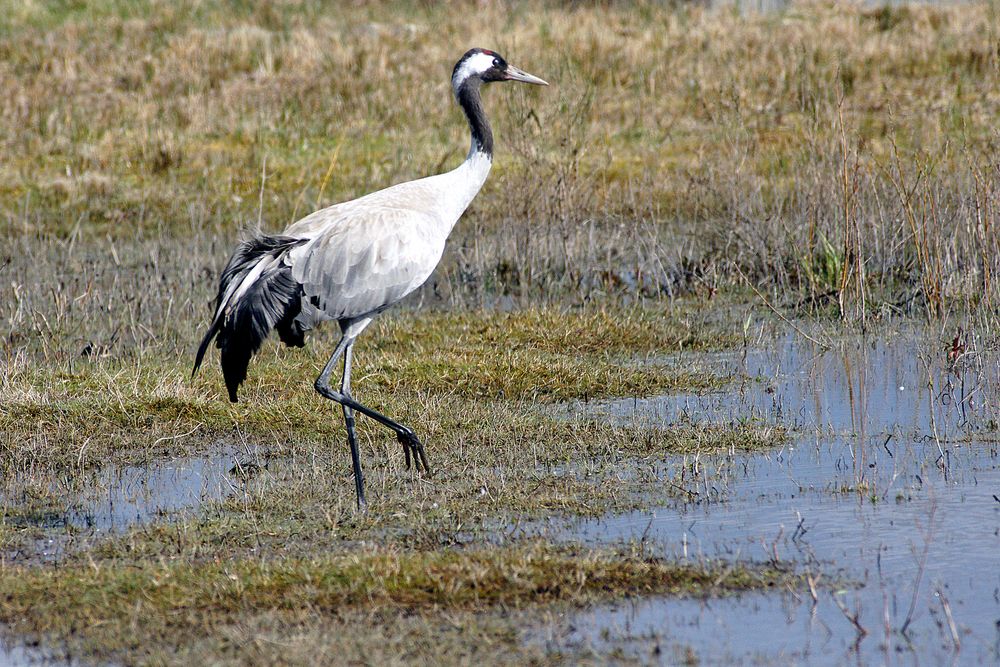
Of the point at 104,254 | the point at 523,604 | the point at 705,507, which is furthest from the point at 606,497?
the point at 104,254

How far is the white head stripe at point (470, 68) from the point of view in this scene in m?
6.83

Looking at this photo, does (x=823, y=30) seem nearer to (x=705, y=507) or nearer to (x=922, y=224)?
(x=922, y=224)

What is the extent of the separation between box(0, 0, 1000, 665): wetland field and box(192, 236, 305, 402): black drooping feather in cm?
56

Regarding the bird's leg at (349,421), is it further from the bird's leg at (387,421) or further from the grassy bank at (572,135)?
the grassy bank at (572,135)

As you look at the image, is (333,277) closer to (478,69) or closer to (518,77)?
(478,69)

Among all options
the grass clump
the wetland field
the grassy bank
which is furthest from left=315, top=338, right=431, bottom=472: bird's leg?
the grassy bank

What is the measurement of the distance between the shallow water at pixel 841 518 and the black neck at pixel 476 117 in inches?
58.4

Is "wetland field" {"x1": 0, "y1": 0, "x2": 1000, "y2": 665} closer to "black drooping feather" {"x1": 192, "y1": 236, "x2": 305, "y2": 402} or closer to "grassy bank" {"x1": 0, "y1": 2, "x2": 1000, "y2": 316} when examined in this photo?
"grassy bank" {"x1": 0, "y1": 2, "x2": 1000, "y2": 316}

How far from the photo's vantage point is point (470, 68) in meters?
6.85

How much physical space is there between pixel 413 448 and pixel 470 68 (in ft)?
6.99

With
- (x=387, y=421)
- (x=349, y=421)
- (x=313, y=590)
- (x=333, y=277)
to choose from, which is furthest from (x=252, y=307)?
(x=313, y=590)

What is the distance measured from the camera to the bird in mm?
5816

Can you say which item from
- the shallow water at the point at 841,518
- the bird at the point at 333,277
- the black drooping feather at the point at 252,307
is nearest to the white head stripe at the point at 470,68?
the bird at the point at 333,277

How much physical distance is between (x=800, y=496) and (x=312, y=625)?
2.18m
